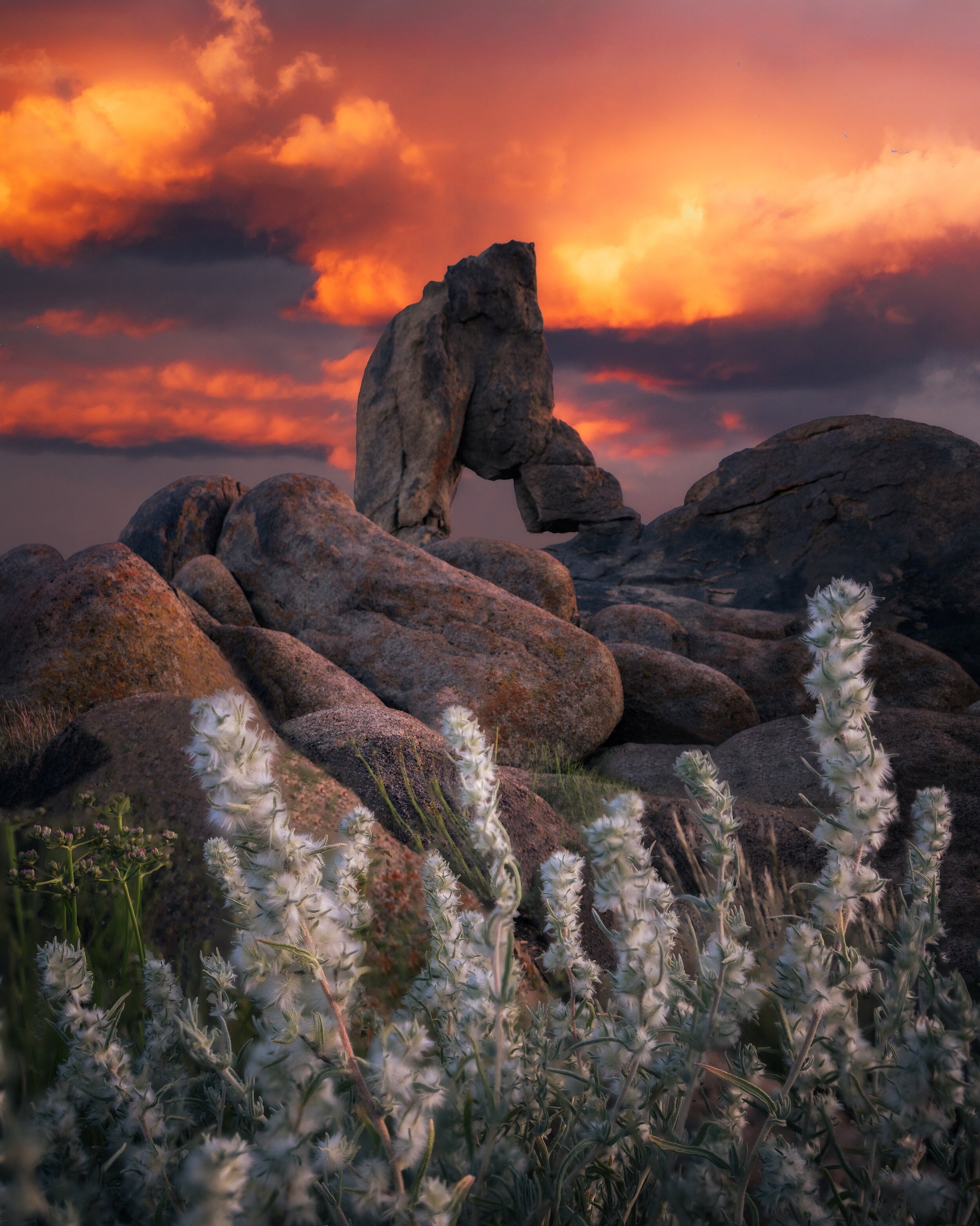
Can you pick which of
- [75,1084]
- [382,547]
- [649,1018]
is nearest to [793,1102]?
[649,1018]

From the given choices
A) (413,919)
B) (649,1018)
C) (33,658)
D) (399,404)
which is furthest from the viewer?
(399,404)

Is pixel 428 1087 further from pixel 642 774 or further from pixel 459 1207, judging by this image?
pixel 642 774

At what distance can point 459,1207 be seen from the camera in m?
1.02

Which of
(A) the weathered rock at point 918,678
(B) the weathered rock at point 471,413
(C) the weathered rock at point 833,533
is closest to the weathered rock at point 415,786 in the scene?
(A) the weathered rock at point 918,678

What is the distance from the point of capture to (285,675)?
7754 mm

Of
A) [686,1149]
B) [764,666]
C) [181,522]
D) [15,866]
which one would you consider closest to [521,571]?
[764,666]

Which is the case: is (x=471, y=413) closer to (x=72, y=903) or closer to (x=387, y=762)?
(x=387, y=762)

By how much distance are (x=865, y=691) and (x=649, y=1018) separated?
2.44ft

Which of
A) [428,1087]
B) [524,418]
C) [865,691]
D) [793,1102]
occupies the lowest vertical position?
[793,1102]

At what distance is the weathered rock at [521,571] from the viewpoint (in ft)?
39.3

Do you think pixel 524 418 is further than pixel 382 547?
Yes

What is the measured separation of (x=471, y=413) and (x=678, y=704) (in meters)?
16.2

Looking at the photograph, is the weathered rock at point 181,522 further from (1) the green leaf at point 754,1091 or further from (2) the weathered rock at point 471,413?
(1) the green leaf at point 754,1091

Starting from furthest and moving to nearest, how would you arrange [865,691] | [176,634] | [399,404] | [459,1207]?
[399,404] → [176,634] → [865,691] → [459,1207]
